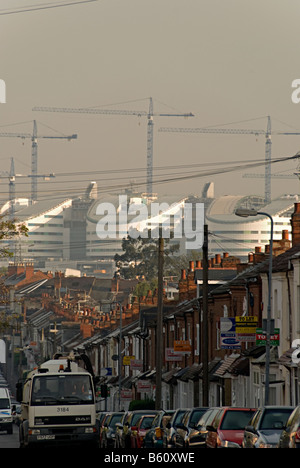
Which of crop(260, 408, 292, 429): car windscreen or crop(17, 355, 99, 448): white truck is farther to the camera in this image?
crop(17, 355, 99, 448): white truck

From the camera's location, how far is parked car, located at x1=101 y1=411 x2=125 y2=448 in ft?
148

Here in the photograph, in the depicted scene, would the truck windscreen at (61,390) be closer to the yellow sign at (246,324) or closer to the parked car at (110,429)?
the parked car at (110,429)

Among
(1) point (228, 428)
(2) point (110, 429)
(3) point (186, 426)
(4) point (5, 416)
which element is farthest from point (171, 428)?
(4) point (5, 416)

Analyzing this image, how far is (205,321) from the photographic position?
4600 centimetres

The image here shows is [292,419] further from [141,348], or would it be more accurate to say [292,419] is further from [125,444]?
[141,348]

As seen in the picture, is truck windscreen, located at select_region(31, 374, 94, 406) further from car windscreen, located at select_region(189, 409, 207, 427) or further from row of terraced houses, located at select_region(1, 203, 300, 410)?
row of terraced houses, located at select_region(1, 203, 300, 410)

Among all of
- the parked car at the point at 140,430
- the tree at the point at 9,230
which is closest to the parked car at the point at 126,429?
the parked car at the point at 140,430

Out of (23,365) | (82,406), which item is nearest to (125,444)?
(82,406)

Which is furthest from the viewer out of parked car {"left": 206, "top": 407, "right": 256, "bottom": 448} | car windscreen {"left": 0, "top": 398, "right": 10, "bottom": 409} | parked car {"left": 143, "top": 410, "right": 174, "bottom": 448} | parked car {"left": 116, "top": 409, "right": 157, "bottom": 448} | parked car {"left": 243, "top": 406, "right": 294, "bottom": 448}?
car windscreen {"left": 0, "top": 398, "right": 10, "bottom": 409}

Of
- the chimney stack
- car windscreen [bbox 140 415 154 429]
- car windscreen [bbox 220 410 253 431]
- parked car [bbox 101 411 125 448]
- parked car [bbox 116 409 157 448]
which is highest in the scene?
the chimney stack

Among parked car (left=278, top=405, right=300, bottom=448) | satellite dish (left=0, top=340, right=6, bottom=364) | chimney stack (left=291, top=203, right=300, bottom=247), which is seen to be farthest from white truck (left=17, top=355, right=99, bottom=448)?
satellite dish (left=0, top=340, right=6, bottom=364)

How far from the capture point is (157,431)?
3419 centimetres
